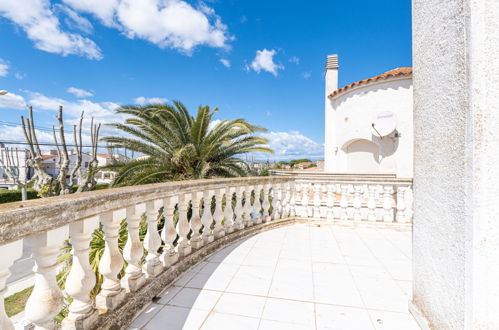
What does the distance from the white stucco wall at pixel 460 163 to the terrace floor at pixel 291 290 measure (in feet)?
1.93

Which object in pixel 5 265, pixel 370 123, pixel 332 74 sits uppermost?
pixel 332 74

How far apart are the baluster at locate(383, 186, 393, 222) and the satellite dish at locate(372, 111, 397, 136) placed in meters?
6.17

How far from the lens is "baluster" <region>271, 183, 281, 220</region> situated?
4.66 meters

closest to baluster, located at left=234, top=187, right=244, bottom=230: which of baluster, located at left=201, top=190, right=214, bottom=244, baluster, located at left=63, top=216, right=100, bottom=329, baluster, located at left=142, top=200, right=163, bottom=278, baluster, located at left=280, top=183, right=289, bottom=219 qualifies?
baluster, located at left=201, top=190, right=214, bottom=244

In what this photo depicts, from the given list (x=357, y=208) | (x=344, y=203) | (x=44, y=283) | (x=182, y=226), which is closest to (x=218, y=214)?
(x=182, y=226)

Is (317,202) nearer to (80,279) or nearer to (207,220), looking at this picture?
(207,220)

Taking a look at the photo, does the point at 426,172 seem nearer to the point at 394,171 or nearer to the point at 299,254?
the point at 299,254

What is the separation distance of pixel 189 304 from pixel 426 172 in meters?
2.22

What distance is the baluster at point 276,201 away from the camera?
15.3 ft

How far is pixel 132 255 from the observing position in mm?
1895

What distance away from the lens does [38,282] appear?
1130 mm

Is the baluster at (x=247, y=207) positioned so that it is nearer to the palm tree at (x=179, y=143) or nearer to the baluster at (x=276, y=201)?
the baluster at (x=276, y=201)

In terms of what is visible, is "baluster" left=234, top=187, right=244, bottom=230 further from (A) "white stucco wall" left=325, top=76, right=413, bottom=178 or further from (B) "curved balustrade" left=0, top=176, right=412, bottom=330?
(A) "white stucco wall" left=325, top=76, right=413, bottom=178

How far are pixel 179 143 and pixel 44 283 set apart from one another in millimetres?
5680
